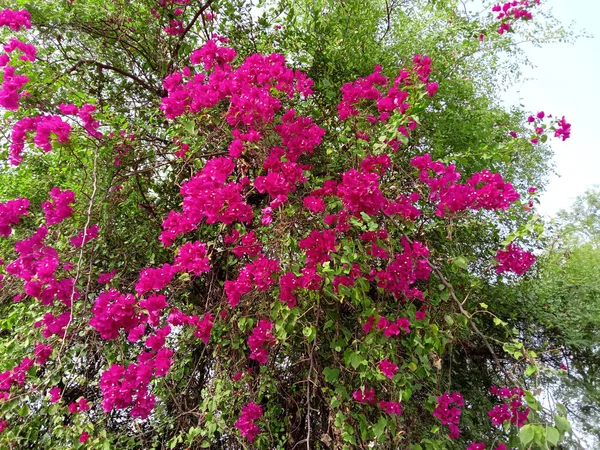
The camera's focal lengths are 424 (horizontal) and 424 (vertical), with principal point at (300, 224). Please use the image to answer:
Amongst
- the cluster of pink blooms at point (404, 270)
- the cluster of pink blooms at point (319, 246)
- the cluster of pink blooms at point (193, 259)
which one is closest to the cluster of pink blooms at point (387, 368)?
the cluster of pink blooms at point (404, 270)

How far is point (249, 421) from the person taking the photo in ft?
6.03

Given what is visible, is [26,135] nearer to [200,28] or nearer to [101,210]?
[101,210]

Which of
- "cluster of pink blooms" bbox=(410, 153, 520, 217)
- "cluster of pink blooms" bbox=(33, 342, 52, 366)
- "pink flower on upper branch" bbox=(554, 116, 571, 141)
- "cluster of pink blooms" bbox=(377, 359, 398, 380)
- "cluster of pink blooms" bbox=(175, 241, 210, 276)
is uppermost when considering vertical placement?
"pink flower on upper branch" bbox=(554, 116, 571, 141)

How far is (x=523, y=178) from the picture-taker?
14.7ft

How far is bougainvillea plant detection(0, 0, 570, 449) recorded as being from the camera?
1.68 m

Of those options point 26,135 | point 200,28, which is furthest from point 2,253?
point 200,28

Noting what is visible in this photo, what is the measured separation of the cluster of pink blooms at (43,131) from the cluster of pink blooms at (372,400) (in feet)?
5.54

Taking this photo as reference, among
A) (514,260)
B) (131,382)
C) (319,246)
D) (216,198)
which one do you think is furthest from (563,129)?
(131,382)

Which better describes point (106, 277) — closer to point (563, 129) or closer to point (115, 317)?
point (115, 317)

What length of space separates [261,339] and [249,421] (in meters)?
0.38

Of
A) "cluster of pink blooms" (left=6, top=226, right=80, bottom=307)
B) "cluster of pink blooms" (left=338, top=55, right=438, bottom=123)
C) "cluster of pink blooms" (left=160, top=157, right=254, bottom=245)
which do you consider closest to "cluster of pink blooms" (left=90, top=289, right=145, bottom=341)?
"cluster of pink blooms" (left=6, top=226, right=80, bottom=307)

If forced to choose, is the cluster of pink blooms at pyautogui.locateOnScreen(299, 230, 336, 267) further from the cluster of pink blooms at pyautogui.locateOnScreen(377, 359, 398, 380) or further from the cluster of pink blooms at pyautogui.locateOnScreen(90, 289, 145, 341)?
the cluster of pink blooms at pyautogui.locateOnScreen(90, 289, 145, 341)

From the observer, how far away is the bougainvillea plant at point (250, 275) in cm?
168

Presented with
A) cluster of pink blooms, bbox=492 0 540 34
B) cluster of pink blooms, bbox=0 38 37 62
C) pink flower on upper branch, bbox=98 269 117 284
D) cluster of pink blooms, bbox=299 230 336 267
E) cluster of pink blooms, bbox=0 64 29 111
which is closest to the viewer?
cluster of pink blooms, bbox=299 230 336 267
